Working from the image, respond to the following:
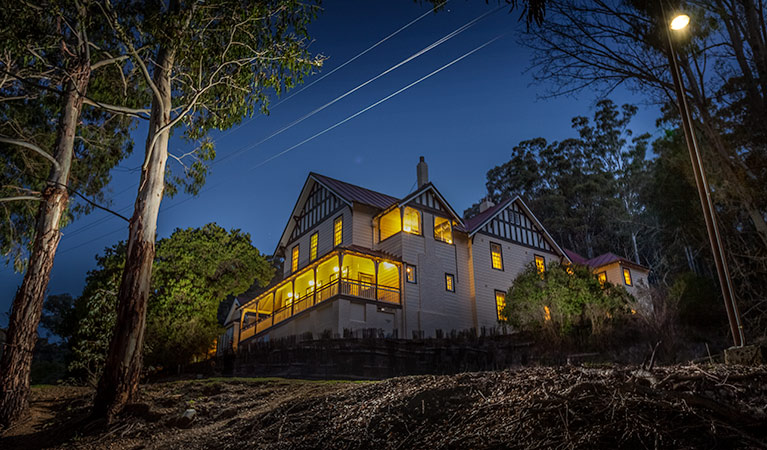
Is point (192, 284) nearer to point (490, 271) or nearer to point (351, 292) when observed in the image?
point (351, 292)

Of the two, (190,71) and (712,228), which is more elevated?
(190,71)

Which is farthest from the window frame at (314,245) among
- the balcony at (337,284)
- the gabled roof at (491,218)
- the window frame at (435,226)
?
the gabled roof at (491,218)

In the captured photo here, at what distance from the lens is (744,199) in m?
14.5

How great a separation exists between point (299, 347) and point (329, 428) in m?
12.7

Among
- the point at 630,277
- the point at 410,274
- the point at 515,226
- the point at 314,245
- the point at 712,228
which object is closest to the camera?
the point at 712,228

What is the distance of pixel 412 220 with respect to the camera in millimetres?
29047

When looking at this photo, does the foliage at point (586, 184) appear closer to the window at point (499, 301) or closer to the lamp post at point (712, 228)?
the window at point (499, 301)

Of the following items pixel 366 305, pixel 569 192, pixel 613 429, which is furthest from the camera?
pixel 569 192

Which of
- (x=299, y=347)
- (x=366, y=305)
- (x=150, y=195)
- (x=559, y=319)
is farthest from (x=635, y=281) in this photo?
(x=150, y=195)

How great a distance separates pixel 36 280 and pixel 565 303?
1883 centimetres

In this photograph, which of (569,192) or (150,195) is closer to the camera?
(150,195)

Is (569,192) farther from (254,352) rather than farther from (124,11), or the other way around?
(124,11)

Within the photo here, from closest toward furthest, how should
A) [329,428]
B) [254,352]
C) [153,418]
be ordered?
[329,428], [153,418], [254,352]

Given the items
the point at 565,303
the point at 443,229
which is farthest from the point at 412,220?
the point at 565,303
